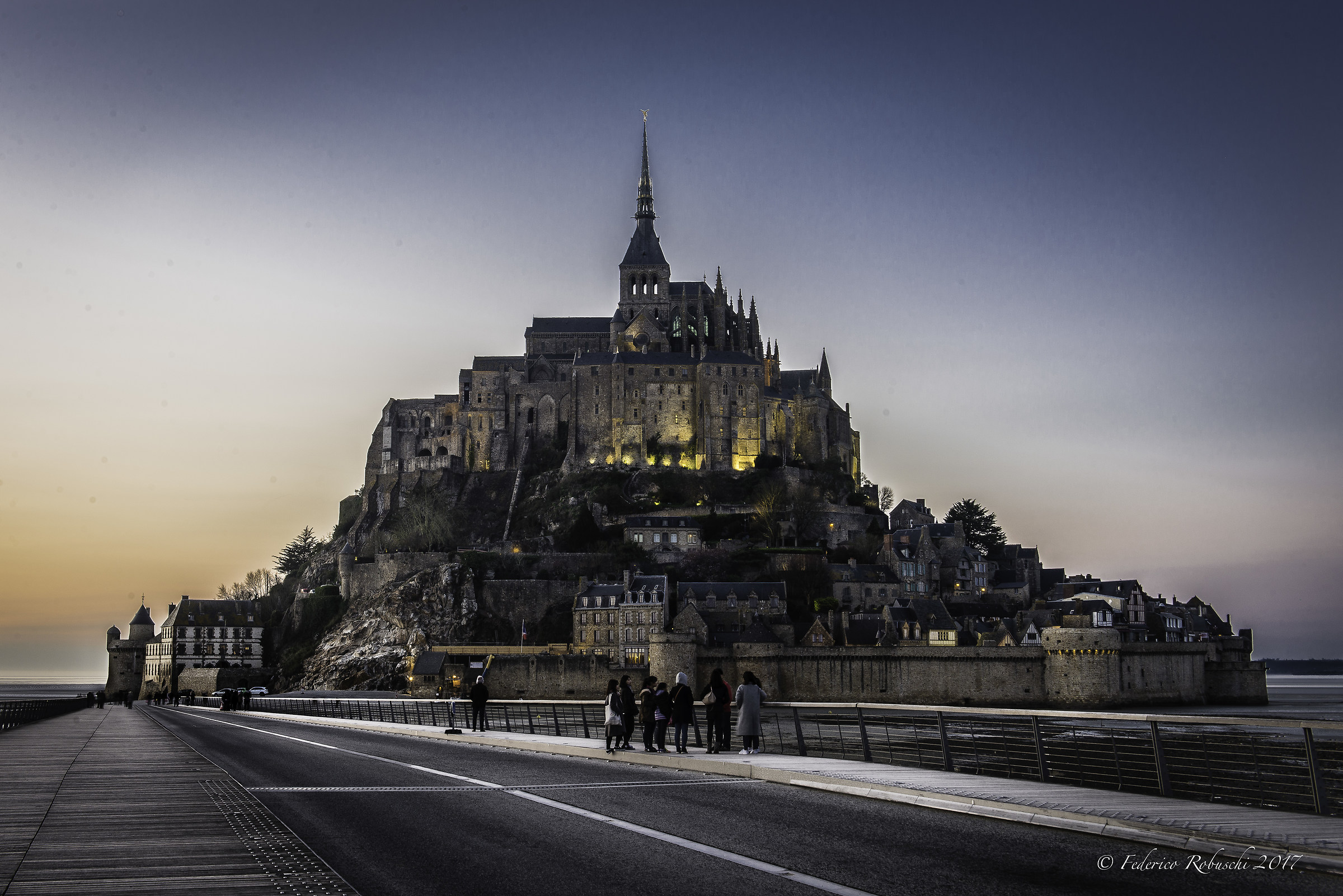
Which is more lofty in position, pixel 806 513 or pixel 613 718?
pixel 806 513

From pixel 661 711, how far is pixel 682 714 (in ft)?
2.41

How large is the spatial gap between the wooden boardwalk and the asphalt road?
1.21 ft

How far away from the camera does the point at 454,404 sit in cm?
11400

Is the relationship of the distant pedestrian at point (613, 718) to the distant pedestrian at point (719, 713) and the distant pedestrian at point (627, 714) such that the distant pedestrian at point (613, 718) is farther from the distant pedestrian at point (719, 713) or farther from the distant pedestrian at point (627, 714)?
the distant pedestrian at point (719, 713)

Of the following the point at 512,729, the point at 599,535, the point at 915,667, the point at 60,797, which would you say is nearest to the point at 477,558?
the point at 599,535

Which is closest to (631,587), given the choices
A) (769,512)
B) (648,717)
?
(769,512)

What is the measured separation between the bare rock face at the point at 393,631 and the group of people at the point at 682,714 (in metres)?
63.7

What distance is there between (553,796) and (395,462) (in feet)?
335

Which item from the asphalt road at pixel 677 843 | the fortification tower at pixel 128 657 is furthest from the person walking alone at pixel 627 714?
the fortification tower at pixel 128 657

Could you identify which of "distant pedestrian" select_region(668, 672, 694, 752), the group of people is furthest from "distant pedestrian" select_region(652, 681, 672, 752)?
"distant pedestrian" select_region(668, 672, 694, 752)

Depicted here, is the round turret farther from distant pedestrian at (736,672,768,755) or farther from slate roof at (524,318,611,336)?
distant pedestrian at (736,672,768,755)

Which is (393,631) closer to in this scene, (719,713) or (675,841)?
(719,713)

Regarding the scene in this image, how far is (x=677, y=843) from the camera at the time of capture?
9844mm

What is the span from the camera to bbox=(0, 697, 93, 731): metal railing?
32656 mm
